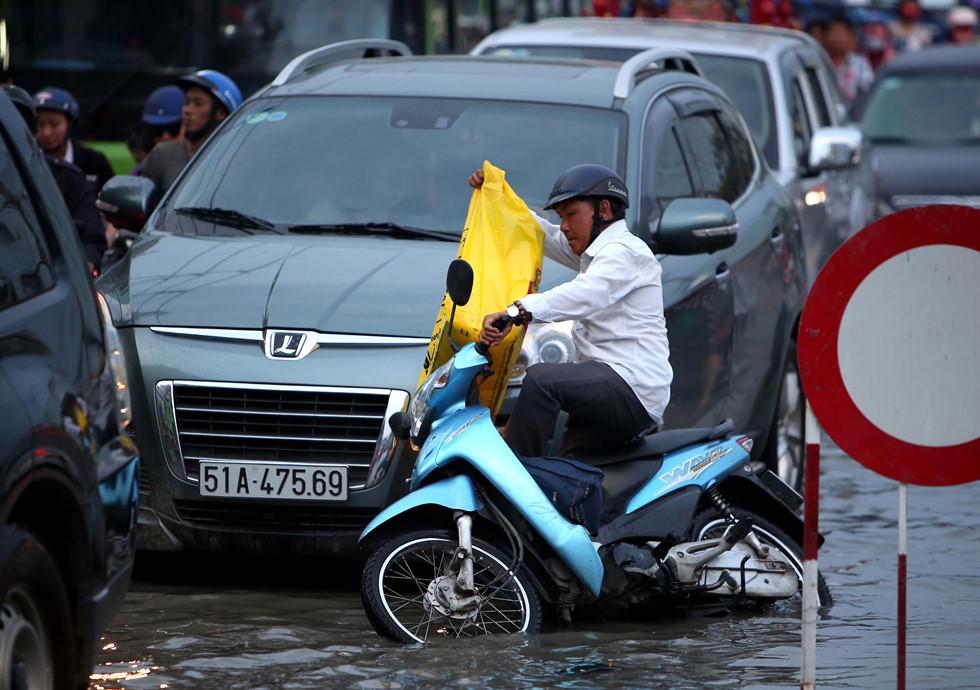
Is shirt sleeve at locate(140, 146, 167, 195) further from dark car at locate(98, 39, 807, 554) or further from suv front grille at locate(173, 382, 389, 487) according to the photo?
suv front grille at locate(173, 382, 389, 487)

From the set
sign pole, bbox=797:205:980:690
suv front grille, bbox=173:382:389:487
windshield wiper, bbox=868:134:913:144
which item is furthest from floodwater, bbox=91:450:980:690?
windshield wiper, bbox=868:134:913:144

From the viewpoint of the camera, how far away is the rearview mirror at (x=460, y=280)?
5.17 metres

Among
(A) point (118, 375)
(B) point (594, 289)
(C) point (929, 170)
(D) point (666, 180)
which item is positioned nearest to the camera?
(A) point (118, 375)

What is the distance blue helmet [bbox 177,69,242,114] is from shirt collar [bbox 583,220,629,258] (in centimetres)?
407

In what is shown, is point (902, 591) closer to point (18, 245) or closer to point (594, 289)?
point (594, 289)

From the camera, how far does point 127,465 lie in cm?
441

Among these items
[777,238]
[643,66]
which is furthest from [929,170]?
[643,66]

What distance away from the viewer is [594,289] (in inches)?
219

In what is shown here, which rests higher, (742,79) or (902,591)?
(742,79)

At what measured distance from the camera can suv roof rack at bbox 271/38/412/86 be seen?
7.78 meters

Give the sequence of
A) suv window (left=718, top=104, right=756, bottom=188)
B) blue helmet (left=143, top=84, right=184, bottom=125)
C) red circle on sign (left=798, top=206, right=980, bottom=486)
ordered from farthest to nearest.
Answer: blue helmet (left=143, top=84, right=184, bottom=125) → suv window (left=718, top=104, right=756, bottom=188) → red circle on sign (left=798, top=206, right=980, bottom=486)

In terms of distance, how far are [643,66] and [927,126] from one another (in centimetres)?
931

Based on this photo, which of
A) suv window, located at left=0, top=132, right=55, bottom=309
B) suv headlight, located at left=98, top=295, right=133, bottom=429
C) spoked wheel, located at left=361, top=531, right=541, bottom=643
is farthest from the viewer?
spoked wheel, located at left=361, top=531, right=541, bottom=643

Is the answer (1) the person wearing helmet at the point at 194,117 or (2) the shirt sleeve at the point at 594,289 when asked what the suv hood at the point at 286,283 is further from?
(1) the person wearing helmet at the point at 194,117
